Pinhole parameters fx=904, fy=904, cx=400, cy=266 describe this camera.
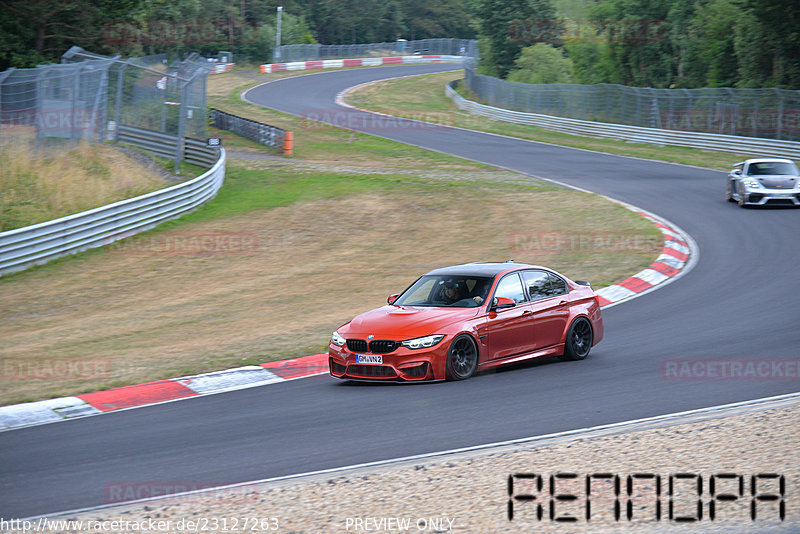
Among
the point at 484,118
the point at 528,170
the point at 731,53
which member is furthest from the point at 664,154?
the point at 484,118

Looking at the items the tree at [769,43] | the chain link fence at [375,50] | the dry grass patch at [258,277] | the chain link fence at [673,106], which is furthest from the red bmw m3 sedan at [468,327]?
the chain link fence at [375,50]

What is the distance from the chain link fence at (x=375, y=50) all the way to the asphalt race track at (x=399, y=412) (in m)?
81.0

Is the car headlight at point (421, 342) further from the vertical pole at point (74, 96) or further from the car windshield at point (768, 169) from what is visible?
the car windshield at point (768, 169)

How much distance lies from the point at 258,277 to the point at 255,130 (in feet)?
83.8

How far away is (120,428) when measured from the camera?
366 inches

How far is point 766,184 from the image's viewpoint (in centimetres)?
2558

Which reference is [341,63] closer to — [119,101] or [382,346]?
[119,101]

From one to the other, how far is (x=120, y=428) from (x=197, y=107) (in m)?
24.1

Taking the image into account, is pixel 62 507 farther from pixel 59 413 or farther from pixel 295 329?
pixel 295 329

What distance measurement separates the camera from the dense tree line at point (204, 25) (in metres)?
38.4

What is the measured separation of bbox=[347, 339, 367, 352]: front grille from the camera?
420 inches

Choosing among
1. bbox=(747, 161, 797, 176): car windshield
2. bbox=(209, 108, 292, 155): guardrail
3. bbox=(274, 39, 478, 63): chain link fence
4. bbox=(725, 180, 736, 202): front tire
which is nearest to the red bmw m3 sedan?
bbox=(747, 161, 797, 176): car windshield

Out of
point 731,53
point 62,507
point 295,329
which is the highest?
point 731,53

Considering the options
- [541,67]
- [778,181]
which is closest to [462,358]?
[778,181]
